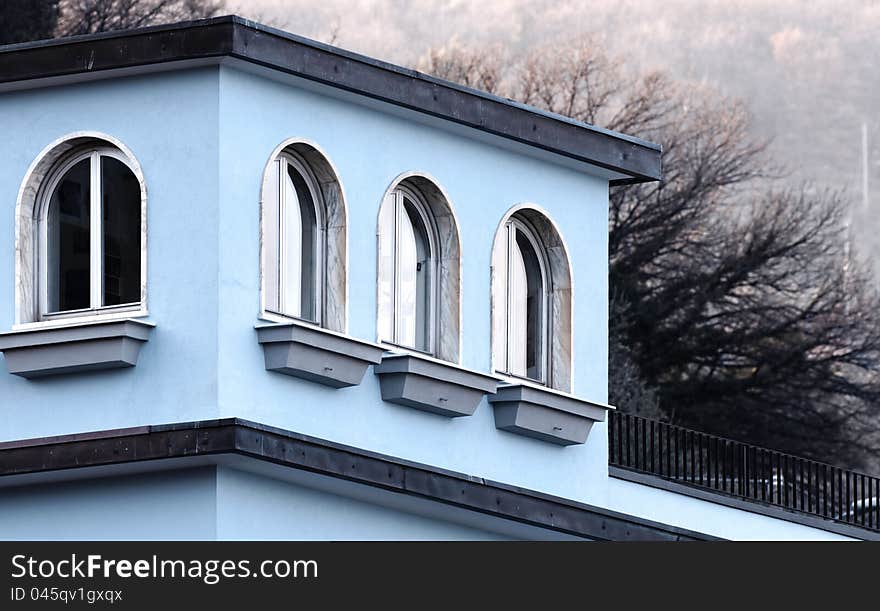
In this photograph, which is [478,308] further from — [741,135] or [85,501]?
[741,135]

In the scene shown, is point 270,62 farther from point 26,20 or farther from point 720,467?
point 26,20

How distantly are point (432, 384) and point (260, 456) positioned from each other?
8.97 feet

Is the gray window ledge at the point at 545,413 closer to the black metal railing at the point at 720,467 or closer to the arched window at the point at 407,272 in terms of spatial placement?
the arched window at the point at 407,272

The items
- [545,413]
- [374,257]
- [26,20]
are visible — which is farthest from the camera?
[26,20]

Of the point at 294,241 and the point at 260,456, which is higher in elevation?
the point at 294,241

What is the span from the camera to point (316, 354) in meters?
20.7

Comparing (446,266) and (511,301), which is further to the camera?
(511,301)

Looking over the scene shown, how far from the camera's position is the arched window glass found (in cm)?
A: 2095

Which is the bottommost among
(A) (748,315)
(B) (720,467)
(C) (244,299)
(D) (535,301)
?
(C) (244,299)

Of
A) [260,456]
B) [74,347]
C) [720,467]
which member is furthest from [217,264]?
[720,467]

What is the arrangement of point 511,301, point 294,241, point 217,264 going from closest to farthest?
point 217,264, point 294,241, point 511,301

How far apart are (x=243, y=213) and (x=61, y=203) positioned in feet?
5.84

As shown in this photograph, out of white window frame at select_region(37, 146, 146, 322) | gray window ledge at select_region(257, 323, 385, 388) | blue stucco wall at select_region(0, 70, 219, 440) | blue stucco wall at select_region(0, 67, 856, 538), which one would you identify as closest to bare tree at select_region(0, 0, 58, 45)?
blue stucco wall at select_region(0, 67, 856, 538)

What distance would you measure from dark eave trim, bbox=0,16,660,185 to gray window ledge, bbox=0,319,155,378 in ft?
7.57
